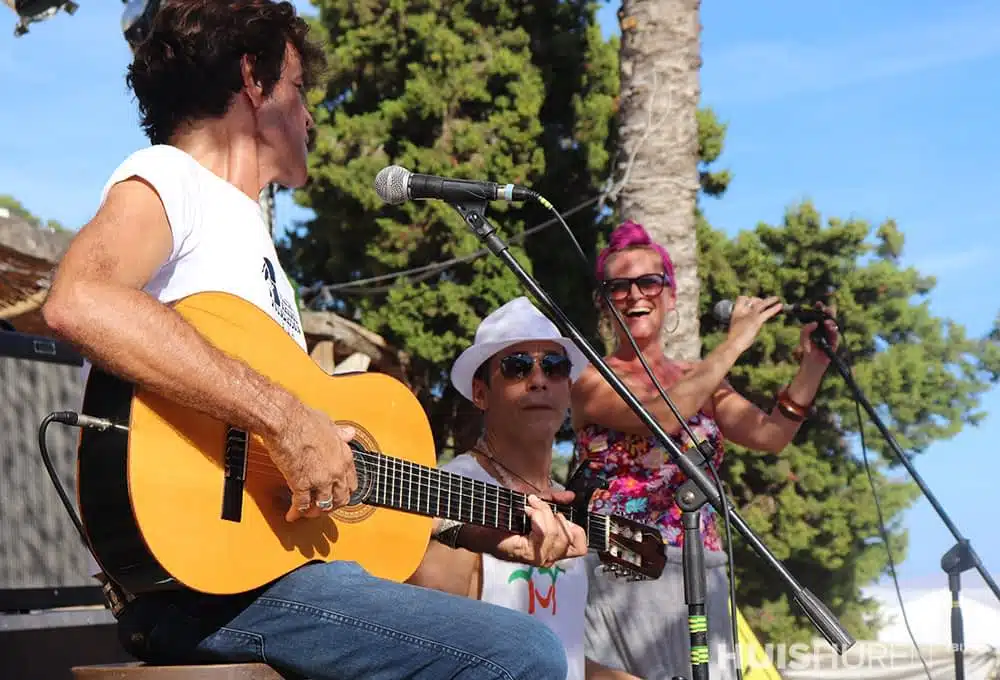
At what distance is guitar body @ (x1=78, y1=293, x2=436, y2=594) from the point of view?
2.18 metres

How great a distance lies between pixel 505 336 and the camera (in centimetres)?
397

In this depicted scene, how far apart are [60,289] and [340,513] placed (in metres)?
0.81

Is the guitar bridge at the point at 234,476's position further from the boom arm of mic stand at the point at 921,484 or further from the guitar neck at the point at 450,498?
the boom arm of mic stand at the point at 921,484

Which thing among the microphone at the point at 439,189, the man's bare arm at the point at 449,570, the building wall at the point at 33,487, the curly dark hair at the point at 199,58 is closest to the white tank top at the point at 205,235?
the curly dark hair at the point at 199,58

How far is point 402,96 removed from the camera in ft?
42.9

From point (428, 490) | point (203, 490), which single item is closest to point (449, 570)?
point (428, 490)

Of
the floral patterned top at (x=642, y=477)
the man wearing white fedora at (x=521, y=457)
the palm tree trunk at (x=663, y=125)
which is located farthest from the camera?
the palm tree trunk at (x=663, y=125)

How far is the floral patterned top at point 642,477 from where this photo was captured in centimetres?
432

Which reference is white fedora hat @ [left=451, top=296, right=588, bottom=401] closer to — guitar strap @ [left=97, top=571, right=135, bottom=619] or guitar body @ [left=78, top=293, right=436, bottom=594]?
guitar body @ [left=78, top=293, right=436, bottom=594]

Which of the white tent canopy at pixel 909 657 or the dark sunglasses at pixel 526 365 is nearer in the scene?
the dark sunglasses at pixel 526 365

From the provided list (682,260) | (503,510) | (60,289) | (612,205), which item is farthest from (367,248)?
(60,289)

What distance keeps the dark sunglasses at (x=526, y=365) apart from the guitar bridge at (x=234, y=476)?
1.69 m

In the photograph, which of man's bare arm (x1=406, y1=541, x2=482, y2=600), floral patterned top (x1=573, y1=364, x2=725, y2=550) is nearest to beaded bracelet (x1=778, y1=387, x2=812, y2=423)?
floral patterned top (x1=573, y1=364, x2=725, y2=550)

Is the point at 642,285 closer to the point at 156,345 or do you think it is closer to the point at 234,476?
the point at 234,476
